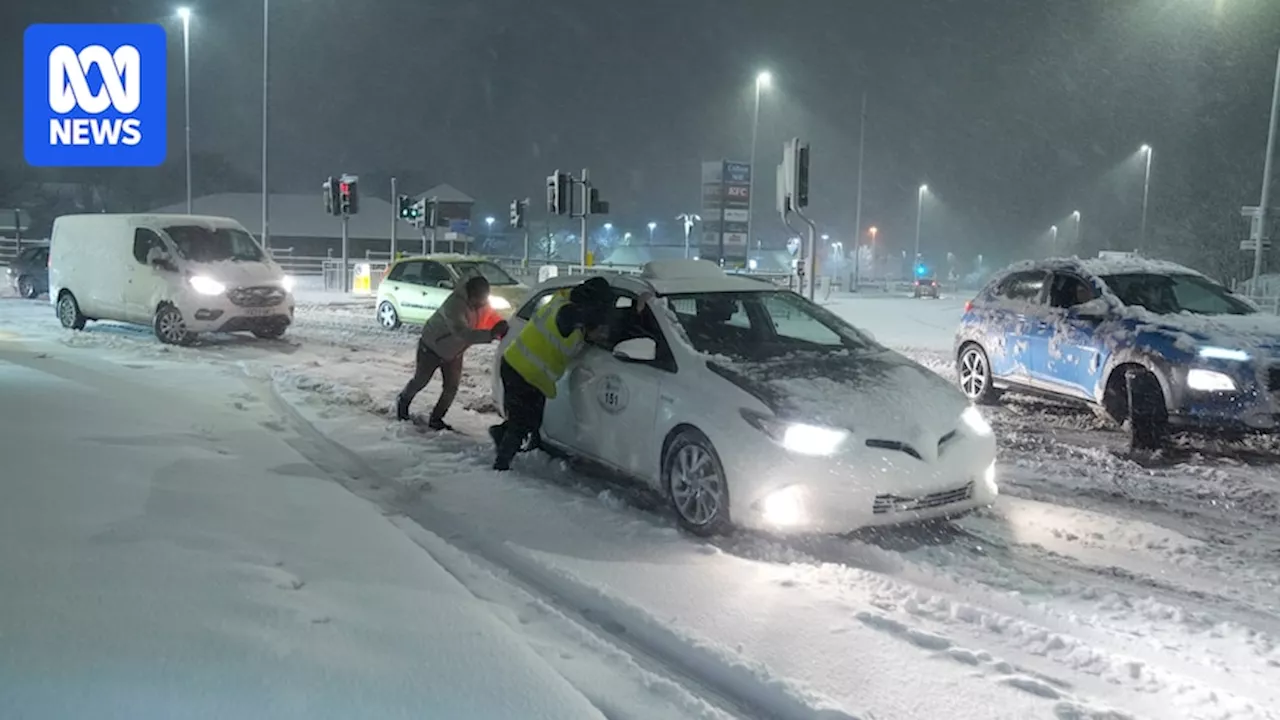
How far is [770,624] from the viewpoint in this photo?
177 inches

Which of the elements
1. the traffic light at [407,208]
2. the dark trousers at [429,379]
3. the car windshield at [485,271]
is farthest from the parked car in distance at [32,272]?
the dark trousers at [429,379]

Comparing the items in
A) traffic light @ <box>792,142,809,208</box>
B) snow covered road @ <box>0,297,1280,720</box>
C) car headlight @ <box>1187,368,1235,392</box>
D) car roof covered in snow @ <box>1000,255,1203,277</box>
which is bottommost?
snow covered road @ <box>0,297,1280,720</box>

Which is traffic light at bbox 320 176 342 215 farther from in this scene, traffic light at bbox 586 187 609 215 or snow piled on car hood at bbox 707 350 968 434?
snow piled on car hood at bbox 707 350 968 434

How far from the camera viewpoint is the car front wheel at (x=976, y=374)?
11531 millimetres

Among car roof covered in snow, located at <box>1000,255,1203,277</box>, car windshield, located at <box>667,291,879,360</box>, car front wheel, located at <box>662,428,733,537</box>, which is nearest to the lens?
car front wheel, located at <box>662,428,733,537</box>

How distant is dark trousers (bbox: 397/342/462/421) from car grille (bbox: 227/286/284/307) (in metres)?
7.47

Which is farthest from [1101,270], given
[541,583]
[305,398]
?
[305,398]

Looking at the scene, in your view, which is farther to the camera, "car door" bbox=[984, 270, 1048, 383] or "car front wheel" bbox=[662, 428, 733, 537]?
"car door" bbox=[984, 270, 1048, 383]

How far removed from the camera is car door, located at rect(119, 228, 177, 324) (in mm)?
15438

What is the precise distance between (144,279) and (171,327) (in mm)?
1030

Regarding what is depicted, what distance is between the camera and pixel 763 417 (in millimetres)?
5586

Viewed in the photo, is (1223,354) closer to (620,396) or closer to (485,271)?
(620,396)

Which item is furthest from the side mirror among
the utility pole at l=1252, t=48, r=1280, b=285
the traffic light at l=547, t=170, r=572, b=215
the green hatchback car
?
the utility pole at l=1252, t=48, r=1280, b=285

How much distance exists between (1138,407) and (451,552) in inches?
263
